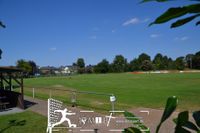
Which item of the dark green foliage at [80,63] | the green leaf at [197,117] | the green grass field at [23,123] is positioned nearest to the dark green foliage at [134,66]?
the dark green foliage at [80,63]

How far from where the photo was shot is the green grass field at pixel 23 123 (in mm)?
14372

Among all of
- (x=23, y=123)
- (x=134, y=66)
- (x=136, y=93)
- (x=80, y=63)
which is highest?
(x=80, y=63)

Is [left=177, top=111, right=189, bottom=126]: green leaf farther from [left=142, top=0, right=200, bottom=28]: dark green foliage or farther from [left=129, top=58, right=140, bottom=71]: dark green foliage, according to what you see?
[left=129, top=58, right=140, bottom=71]: dark green foliage

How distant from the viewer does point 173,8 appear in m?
0.77

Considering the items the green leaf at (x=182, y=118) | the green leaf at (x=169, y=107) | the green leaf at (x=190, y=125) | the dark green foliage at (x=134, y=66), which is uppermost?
the dark green foliage at (x=134, y=66)

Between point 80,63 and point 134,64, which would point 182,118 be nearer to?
point 134,64

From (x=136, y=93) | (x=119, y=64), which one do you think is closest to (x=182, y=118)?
(x=136, y=93)

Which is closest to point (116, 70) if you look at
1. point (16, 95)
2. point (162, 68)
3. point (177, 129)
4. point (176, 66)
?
point (162, 68)

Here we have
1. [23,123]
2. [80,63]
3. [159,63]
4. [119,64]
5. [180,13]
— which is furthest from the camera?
[80,63]

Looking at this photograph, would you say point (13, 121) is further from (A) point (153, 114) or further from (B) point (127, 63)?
(B) point (127, 63)

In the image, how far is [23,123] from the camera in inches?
634

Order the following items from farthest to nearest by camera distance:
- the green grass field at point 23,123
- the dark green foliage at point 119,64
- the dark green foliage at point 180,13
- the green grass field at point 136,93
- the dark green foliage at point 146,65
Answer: the dark green foliage at point 119,64 → the dark green foliage at point 146,65 → the green grass field at point 136,93 → the green grass field at point 23,123 → the dark green foliage at point 180,13

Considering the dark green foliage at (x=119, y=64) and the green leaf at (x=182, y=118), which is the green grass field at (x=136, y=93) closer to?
the green leaf at (x=182, y=118)

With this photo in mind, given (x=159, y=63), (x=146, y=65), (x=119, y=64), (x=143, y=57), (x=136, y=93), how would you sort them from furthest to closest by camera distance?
(x=143, y=57), (x=119, y=64), (x=159, y=63), (x=146, y=65), (x=136, y=93)
